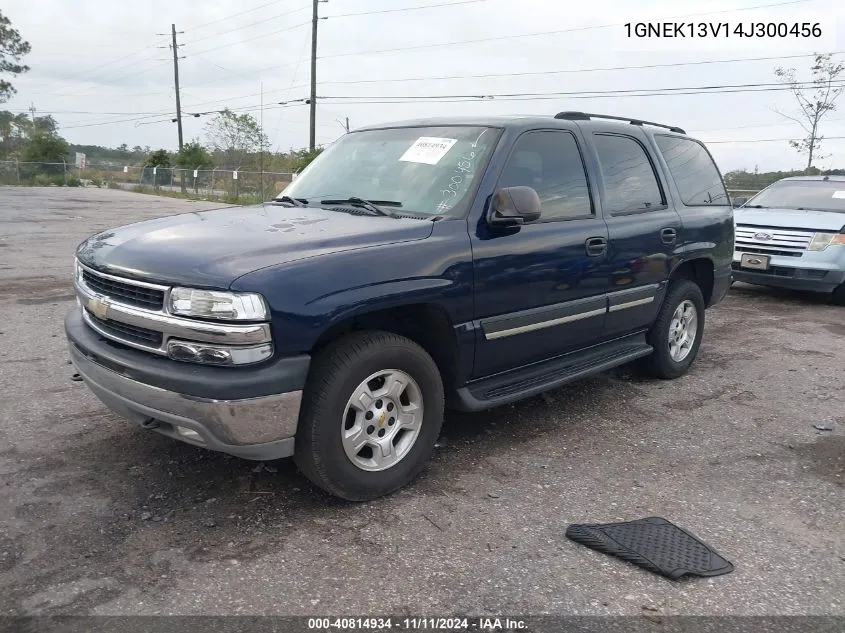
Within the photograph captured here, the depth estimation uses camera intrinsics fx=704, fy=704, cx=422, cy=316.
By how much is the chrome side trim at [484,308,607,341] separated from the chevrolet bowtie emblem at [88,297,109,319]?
1.89 meters

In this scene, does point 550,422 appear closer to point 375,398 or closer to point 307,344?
point 375,398

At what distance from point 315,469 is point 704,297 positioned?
4134 millimetres

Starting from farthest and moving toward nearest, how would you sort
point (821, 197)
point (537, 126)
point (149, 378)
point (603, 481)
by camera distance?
point (821, 197) < point (537, 126) < point (603, 481) < point (149, 378)

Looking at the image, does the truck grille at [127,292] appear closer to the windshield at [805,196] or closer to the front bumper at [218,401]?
the front bumper at [218,401]

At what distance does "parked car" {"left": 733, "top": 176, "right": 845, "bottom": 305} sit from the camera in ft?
28.4

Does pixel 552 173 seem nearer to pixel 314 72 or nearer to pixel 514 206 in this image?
pixel 514 206

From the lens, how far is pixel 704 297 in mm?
6008

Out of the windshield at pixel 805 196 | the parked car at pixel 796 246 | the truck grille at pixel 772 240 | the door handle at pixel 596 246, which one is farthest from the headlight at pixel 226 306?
the windshield at pixel 805 196

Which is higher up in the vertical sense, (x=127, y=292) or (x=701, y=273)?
(x=127, y=292)

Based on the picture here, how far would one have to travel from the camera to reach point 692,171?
19.0 ft

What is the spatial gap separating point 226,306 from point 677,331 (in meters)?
3.96

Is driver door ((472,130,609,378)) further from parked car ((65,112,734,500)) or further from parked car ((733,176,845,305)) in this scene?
parked car ((733,176,845,305))

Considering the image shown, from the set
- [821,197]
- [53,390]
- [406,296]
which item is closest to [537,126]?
[406,296]

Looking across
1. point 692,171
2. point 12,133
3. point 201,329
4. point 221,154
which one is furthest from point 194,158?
point 201,329
